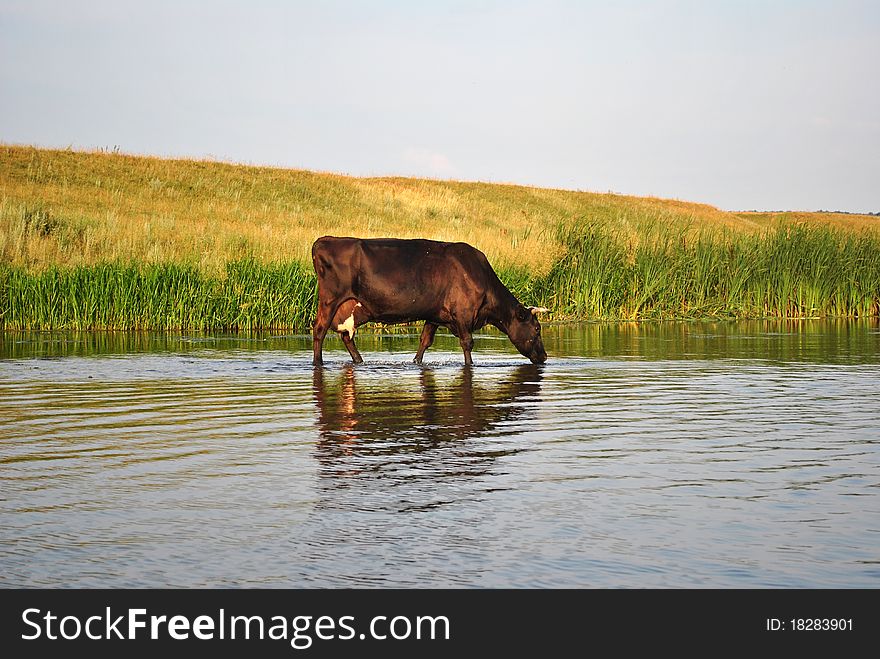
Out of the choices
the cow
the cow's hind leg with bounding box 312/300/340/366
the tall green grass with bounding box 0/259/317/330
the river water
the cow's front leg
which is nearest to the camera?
the river water

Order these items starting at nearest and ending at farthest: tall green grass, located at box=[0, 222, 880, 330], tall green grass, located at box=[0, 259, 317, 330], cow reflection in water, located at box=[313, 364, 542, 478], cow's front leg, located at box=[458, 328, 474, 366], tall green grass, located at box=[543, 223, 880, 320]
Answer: cow reflection in water, located at box=[313, 364, 542, 478], cow's front leg, located at box=[458, 328, 474, 366], tall green grass, located at box=[0, 259, 317, 330], tall green grass, located at box=[0, 222, 880, 330], tall green grass, located at box=[543, 223, 880, 320]

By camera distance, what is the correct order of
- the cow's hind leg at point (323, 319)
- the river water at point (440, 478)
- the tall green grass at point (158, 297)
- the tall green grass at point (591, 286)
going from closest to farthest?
the river water at point (440, 478) → the cow's hind leg at point (323, 319) → the tall green grass at point (158, 297) → the tall green grass at point (591, 286)

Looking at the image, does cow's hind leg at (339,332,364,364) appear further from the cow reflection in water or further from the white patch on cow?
the cow reflection in water

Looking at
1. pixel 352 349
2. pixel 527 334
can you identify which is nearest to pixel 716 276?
pixel 527 334

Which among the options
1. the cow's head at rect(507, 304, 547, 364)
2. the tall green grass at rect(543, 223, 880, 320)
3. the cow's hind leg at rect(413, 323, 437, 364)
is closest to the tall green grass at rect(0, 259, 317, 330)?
the tall green grass at rect(543, 223, 880, 320)

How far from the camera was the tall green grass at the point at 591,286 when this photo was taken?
26.4 m

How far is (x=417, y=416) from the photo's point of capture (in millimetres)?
11492

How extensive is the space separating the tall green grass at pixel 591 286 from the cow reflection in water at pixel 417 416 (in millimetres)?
10990

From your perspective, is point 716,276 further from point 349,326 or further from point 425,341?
point 349,326

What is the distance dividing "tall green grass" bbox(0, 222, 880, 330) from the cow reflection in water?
10990mm

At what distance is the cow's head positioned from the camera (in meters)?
18.7

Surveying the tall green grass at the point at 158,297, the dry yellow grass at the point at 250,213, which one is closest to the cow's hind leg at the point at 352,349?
the tall green grass at the point at 158,297

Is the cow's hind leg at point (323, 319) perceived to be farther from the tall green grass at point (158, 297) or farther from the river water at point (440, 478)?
the tall green grass at point (158, 297)
